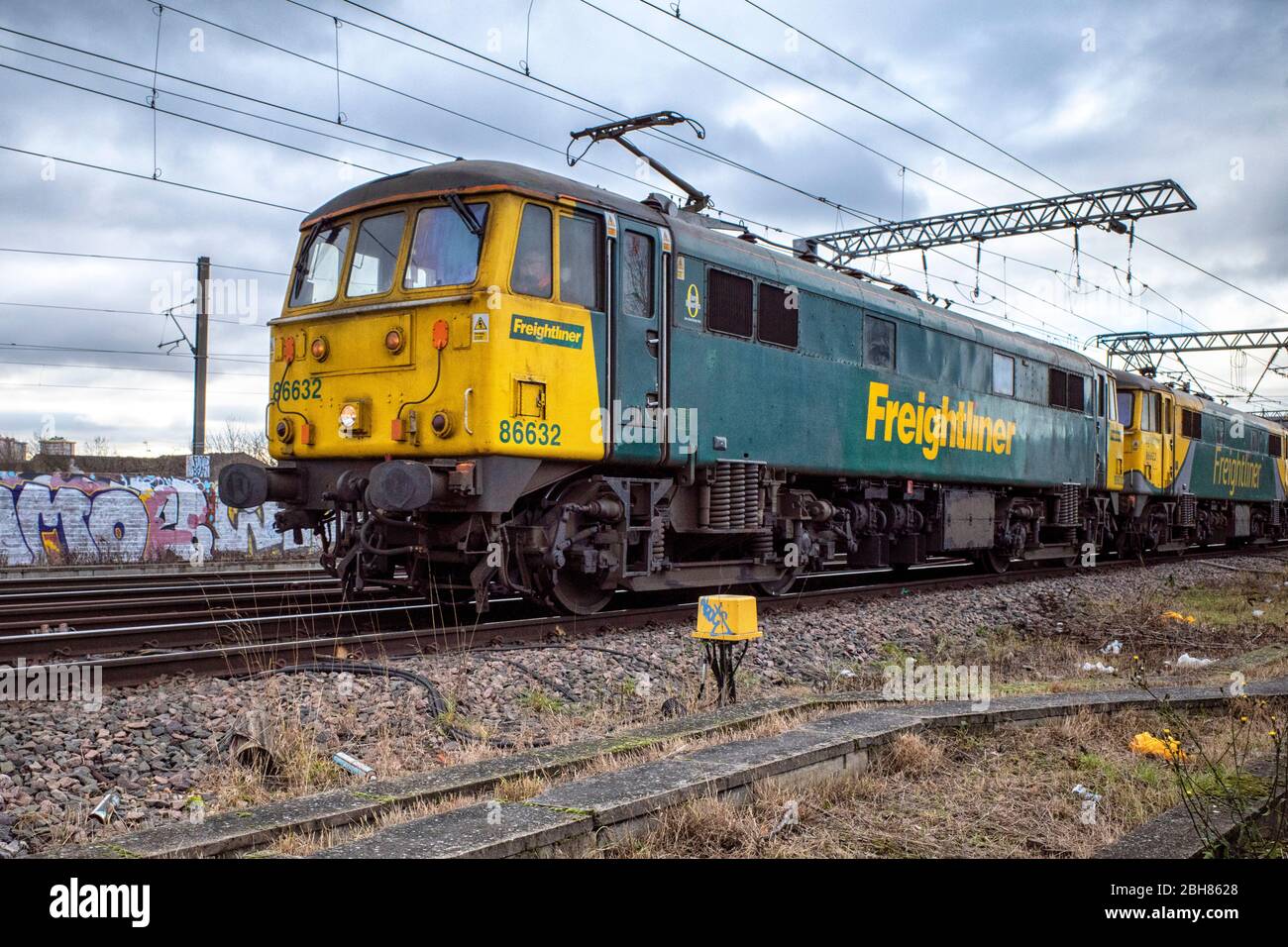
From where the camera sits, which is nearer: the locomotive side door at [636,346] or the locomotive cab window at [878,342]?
the locomotive side door at [636,346]

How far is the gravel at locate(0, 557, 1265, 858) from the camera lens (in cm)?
450

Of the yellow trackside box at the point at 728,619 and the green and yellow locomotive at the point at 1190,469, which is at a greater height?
the green and yellow locomotive at the point at 1190,469

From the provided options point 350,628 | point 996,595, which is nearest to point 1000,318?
point 996,595

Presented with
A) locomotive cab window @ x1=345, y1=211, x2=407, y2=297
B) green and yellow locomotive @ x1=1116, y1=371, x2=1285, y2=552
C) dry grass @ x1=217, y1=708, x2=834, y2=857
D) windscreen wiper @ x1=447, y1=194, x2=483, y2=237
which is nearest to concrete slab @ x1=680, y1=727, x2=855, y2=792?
dry grass @ x1=217, y1=708, x2=834, y2=857

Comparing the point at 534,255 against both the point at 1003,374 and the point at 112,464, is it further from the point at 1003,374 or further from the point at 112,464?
the point at 112,464

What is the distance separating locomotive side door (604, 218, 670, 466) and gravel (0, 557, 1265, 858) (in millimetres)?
1647

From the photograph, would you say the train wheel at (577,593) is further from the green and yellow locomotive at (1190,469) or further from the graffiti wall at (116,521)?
the green and yellow locomotive at (1190,469)

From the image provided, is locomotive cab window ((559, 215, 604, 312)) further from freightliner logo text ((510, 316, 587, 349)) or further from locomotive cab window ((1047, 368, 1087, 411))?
locomotive cab window ((1047, 368, 1087, 411))

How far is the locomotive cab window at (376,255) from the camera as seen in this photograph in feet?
29.7

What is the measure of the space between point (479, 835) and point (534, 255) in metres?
6.01

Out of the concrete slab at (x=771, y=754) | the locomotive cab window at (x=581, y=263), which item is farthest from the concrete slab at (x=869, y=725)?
the locomotive cab window at (x=581, y=263)

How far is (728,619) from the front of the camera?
20.2 ft

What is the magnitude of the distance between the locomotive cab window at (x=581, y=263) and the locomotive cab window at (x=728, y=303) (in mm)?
1555

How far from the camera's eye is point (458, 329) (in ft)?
27.0
